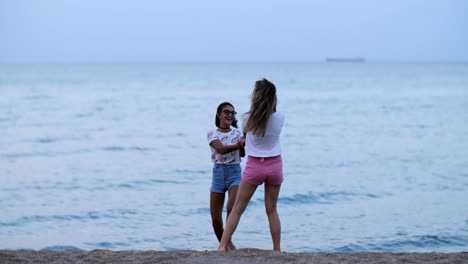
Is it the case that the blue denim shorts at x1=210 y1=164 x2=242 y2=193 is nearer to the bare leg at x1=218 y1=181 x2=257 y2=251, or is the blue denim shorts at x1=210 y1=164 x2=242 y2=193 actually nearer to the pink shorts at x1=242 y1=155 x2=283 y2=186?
the bare leg at x1=218 y1=181 x2=257 y2=251

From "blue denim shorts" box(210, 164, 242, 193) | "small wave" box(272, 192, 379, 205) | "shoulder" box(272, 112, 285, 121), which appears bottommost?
"small wave" box(272, 192, 379, 205)

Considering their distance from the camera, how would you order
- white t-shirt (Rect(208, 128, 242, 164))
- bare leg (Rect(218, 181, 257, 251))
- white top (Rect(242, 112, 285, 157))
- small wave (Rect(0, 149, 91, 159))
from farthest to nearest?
1. small wave (Rect(0, 149, 91, 159))
2. white t-shirt (Rect(208, 128, 242, 164))
3. bare leg (Rect(218, 181, 257, 251))
4. white top (Rect(242, 112, 285, 157))

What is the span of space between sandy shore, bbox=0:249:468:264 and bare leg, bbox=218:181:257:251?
0.62 feet

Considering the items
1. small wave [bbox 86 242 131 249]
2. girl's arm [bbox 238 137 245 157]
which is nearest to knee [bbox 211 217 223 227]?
girl's arm [bbox 238 137 245 157]

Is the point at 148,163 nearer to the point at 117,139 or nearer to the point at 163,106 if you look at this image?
the point at 117,139

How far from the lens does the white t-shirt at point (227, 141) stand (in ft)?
24.8

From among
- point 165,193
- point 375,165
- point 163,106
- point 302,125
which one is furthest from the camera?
point 163,106

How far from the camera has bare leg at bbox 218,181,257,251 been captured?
7.23 metres

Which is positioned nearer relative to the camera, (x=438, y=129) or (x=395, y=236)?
(x=395, y=236)

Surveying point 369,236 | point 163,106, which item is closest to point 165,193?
point 369,236

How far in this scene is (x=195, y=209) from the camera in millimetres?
12953

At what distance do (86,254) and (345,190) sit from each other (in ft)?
27.5

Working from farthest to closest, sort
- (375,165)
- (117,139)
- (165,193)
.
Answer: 1. (117,139)
2. (375,165)
3. (165,193)

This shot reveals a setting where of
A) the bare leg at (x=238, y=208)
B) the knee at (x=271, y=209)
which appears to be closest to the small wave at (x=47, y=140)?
the bare leg at (x=238, y=208)
